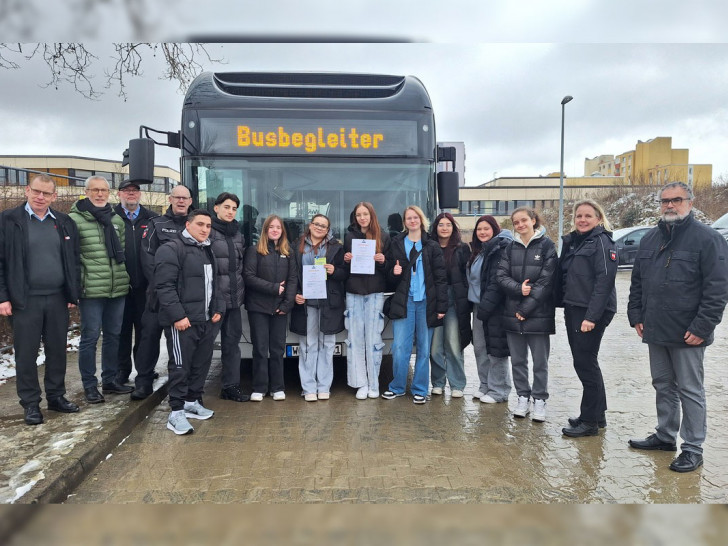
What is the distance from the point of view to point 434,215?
6.34 meters

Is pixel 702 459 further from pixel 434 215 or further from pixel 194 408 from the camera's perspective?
pixel 194 408

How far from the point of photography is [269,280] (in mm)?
5652

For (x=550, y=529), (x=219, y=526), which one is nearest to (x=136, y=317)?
(x=219, y=526)

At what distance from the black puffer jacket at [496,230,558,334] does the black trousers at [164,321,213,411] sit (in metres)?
2.75

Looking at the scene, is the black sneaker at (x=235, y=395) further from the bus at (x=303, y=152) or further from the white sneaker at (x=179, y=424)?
the white sneaker at (x=179, y=424)

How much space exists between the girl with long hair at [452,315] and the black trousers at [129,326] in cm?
309

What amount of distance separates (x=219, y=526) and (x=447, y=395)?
3.43m

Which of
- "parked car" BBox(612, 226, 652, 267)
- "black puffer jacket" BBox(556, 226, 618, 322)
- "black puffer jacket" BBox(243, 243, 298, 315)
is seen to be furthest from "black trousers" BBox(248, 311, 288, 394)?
"parked car" BBox(612, 226, 652, 267)

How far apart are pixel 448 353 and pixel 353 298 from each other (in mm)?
1195

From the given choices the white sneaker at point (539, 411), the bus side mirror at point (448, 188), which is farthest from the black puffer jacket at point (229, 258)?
the white sneaker at point (539, 411)

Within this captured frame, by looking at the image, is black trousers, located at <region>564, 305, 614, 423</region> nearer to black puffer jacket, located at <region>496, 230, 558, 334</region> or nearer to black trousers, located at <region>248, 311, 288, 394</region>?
black puffer jacket, located at <region>496, 230, 558, 334</region>

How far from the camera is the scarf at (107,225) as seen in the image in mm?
5277

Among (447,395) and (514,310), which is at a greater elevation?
(514,310)

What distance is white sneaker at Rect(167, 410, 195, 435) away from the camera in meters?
4.86
